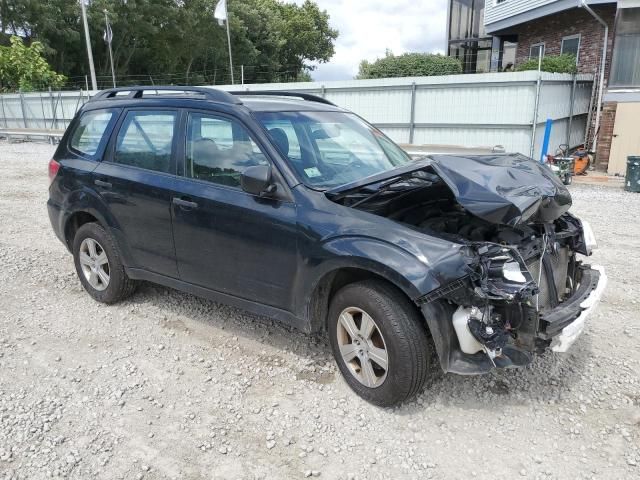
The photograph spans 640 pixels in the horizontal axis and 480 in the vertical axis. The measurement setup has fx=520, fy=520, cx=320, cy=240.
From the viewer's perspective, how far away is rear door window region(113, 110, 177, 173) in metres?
4.04

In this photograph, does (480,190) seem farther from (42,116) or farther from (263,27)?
(263,27)

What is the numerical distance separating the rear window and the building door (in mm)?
12759

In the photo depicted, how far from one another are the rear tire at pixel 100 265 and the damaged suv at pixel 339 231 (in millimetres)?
18

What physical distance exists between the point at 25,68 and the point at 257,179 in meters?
28.9

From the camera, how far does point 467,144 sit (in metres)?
13.6

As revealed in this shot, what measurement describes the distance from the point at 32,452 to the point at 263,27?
173 feet

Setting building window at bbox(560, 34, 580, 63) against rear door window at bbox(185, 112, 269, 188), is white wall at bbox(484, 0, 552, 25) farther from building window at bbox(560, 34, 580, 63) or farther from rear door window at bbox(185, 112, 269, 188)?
rear door window at bbox(185, 112, 269, 188)

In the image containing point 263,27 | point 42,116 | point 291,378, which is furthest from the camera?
point 263,27

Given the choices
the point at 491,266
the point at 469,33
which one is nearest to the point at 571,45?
the point at 469,33

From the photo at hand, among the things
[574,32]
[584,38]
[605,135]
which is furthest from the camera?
[574,32]

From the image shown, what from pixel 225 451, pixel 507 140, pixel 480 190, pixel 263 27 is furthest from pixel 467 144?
pixel 263 27

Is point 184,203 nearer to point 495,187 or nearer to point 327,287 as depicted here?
point 327,287

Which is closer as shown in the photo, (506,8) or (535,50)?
(535,50)

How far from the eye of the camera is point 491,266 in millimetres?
2795
